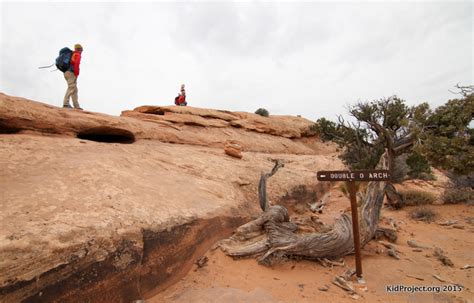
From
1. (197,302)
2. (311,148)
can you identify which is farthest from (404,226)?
(311,148)

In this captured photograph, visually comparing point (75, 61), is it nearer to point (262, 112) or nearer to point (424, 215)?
point (424, 215)

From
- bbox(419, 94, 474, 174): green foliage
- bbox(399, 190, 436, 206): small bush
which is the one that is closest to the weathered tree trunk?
bbox(419, 94, 474, 174): green foliage

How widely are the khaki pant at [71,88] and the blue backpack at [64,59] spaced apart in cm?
21

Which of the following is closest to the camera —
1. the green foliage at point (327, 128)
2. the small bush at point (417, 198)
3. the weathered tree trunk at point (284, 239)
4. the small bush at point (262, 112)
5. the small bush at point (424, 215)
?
the weathered tree trunk at point (284, 239)

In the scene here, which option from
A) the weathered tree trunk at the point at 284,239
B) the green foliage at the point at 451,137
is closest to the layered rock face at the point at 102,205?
the weathered tree trunk at the point at 284,239

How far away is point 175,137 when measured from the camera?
37.6ft

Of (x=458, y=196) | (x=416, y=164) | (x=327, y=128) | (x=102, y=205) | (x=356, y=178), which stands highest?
(x=327, y=128)

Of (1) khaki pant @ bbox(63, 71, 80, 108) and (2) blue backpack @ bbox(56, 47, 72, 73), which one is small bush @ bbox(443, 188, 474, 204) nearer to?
(1) khaki pant @ bbox(63, 71, 80, 108)

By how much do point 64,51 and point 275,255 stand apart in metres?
9.63

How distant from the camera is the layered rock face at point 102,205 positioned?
3.09 meters

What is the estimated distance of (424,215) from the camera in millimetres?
9109

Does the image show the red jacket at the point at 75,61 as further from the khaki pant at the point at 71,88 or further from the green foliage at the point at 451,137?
the green foliage at the point at 451,137

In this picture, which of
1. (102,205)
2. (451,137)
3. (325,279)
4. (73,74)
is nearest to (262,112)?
(73,74)

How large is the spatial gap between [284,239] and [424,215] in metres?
6.73
